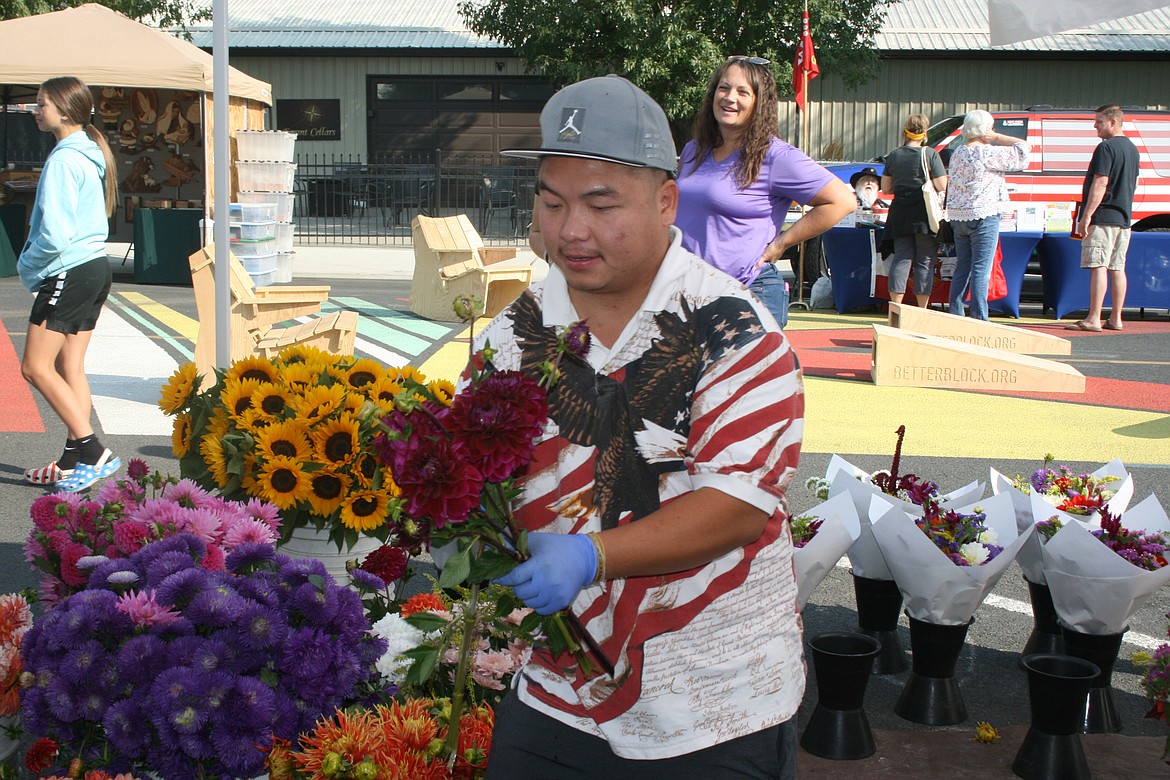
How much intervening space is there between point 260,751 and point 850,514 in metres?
2.06

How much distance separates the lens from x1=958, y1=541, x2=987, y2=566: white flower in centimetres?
363

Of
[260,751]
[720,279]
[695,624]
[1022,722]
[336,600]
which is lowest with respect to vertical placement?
[1022,722]

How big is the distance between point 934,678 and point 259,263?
11.7m

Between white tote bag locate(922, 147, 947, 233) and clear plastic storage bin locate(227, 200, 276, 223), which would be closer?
white tote bag locate(922, 147, 947, 233)

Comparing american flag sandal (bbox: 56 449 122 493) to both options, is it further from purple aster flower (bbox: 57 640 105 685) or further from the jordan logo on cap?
the jordan logo on cap

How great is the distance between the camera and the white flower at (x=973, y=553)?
3635 mm

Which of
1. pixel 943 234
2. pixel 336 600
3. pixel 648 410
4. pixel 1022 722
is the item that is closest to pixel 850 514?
pixel 1022 722

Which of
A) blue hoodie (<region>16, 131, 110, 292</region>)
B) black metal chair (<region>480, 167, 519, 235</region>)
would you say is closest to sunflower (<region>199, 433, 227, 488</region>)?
blue hoodie (<region>16, 131, 110, 292</region>)

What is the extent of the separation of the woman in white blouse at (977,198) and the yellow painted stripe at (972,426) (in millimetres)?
2988

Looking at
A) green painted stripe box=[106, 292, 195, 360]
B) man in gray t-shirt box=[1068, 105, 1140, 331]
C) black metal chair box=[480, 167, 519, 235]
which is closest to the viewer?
green painted stripe box=[106, 292, 195, 360]

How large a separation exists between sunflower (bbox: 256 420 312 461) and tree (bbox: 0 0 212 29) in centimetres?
2016

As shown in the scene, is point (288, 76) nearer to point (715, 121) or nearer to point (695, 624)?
point (715, 121)

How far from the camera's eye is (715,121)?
16.1 ft

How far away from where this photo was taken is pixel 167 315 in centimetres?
1312
